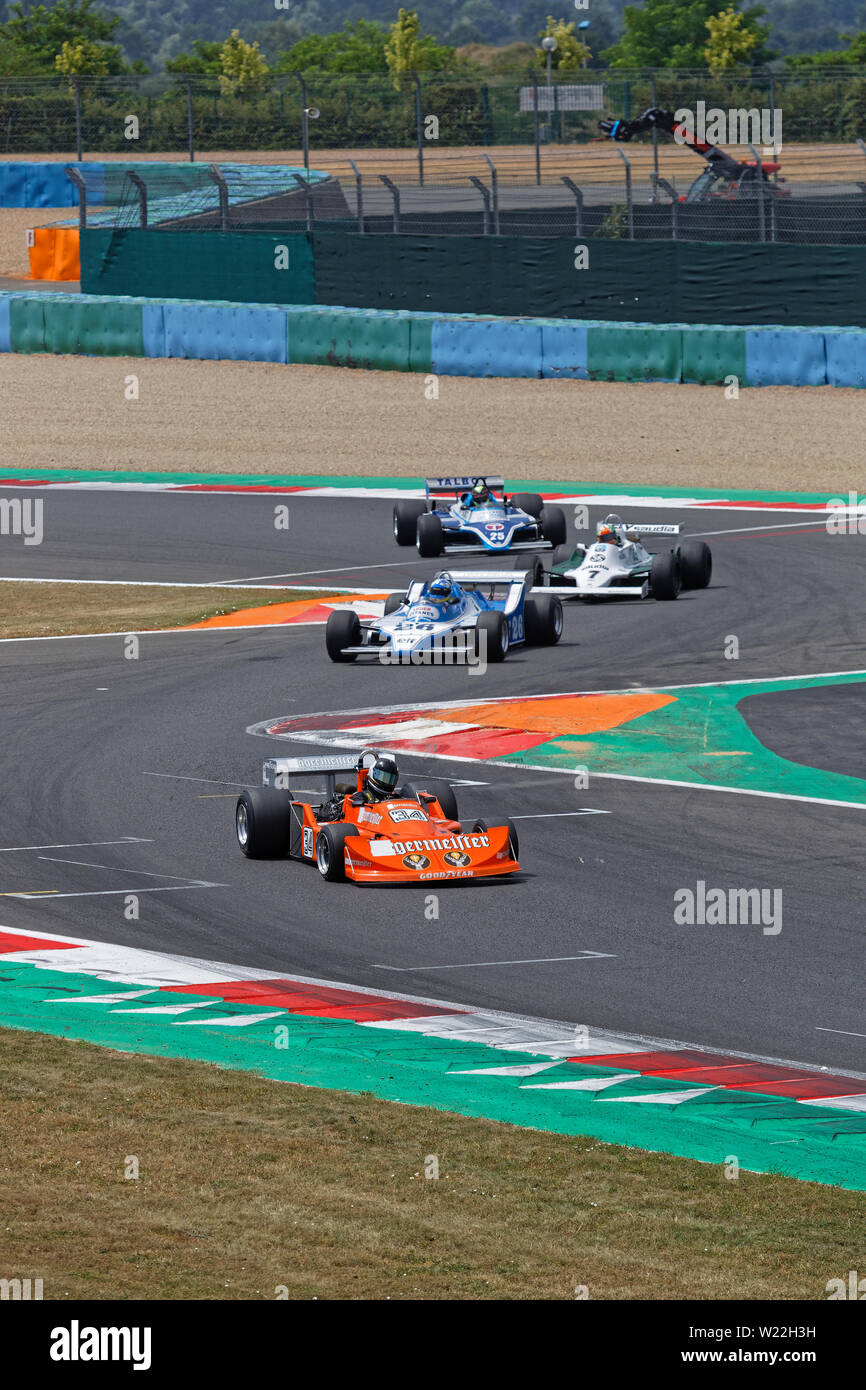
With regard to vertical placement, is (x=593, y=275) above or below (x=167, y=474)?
above

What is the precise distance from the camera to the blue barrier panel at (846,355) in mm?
34938

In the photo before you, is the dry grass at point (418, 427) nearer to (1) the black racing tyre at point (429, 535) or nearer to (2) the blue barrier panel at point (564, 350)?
(2) the blue barrier panel at point (564, 350)

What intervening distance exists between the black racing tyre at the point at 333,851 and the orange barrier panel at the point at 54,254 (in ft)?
129

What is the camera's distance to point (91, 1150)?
7.55 m

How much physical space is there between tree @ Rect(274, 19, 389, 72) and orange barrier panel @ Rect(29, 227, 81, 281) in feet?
182

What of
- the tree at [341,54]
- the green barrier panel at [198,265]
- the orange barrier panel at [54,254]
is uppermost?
the tree at [341,54]

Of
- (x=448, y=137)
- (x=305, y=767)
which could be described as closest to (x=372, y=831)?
(x=305, y=767)

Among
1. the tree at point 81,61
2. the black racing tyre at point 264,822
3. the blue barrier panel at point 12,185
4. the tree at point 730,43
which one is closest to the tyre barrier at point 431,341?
the blue barrier panel at point 12,185

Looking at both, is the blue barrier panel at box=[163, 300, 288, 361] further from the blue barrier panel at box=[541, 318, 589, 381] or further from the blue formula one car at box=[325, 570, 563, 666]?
the blue formula one car at box=[325, 570, 563, 666]

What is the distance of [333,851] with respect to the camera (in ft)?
41.1

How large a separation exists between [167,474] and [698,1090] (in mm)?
26292
